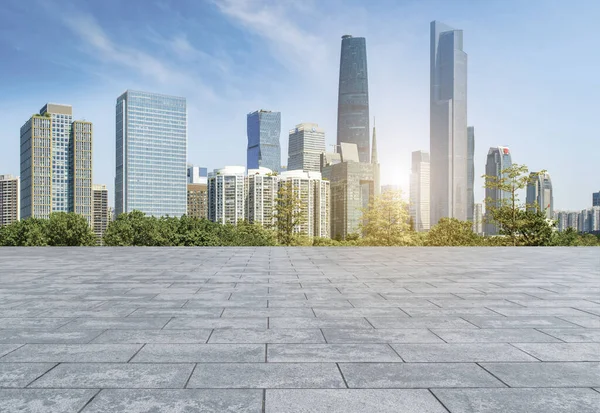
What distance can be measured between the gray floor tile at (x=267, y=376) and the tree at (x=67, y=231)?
36.1 m

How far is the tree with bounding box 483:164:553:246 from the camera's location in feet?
89.4

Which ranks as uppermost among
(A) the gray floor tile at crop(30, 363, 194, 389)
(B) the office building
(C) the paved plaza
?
(B) the office building

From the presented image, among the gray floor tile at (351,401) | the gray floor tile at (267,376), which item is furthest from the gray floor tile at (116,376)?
the gray floor tile at (351,401)

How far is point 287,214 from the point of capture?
36.7m

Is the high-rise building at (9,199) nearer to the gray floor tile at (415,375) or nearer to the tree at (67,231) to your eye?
the tree at (67,231)

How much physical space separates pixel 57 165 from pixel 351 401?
19090cm

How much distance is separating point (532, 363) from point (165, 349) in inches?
143

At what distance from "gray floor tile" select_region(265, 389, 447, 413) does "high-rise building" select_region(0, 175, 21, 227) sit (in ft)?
695

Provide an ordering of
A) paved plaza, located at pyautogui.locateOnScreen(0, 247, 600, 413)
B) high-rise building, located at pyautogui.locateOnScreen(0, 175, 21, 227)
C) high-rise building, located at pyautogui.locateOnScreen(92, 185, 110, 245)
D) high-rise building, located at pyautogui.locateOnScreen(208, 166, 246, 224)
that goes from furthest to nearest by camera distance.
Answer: high-rise building, located at pyautogui.locateOnScreen(92, 185, 110, 245)
high-rise building, located at pyautogui.locateOnScreen(0, 175, 21, 227)
high-rise building, located at pyautogui.locateOnScreen(208, 166, 246, 224)
paved plaza, located at pyautogui.locateOnScreen(0, 247, 600, 413)

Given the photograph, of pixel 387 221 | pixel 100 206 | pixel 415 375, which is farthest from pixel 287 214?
pixel 100 206

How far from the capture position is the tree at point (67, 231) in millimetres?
36906

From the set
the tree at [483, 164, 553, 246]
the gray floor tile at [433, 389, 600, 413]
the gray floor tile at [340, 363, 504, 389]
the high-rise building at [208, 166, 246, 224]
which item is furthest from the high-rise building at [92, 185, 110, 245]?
the gray floor tile at [433, 389, 600, 413]

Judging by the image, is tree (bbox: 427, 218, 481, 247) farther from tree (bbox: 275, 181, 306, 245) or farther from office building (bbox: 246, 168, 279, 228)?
office building (bbox: 246, 168, 279, 228)

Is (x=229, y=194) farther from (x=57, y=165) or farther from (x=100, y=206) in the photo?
(x=100, y=206)
